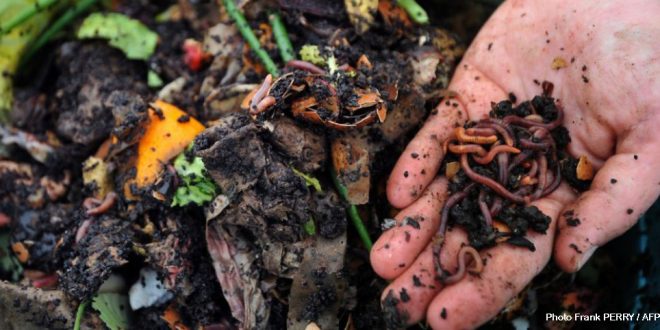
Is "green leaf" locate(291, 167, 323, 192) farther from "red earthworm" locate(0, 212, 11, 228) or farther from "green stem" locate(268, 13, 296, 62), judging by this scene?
"red earthworm" locate(0, 212, 11, 228)

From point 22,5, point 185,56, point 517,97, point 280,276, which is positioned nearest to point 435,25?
point 517,97

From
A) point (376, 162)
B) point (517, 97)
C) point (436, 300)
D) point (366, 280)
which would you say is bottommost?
point (366, 280)

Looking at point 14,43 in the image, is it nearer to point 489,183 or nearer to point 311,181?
point 311,181

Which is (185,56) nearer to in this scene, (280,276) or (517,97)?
(280,276)

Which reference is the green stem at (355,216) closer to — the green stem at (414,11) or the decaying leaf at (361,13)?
the decaying leaf at (361,13)

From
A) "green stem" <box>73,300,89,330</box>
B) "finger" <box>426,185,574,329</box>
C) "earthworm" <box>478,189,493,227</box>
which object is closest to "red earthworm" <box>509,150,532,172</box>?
"earthworm" <box>478,189,493,227</box>

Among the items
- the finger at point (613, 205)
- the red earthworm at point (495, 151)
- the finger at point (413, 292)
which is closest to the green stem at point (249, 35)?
the red earthworm at point (495, 151)
